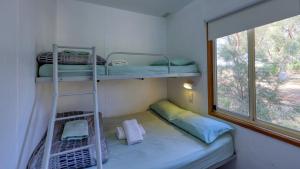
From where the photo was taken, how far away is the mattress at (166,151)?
136cm

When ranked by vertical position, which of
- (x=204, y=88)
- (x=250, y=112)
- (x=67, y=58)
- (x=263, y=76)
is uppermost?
(x=67, y=58)

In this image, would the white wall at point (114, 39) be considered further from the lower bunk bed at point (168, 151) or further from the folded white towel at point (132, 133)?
the folded white towel at point (132, 133)

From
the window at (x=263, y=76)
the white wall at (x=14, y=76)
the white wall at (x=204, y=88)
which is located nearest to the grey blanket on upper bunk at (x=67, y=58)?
the white wall at (x=14, y=76)

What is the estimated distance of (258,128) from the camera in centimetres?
160

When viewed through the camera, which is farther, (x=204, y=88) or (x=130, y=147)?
(x=204, y=88)

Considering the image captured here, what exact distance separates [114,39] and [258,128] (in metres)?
2.50

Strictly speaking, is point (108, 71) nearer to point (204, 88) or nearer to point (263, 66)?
point (204, 88)

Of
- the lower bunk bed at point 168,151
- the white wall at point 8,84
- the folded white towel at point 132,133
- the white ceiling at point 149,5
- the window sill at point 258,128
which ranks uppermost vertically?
the white ceiling at point 149,5

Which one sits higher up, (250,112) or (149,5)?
(149,5)

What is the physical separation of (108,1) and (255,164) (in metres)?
3.00

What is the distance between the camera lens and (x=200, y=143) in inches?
65.9

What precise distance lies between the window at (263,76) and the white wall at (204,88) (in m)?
0.15

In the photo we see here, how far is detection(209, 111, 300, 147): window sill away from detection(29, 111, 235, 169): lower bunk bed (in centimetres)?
22

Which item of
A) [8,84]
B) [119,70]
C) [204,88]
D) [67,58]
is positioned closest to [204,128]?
[204,88]
